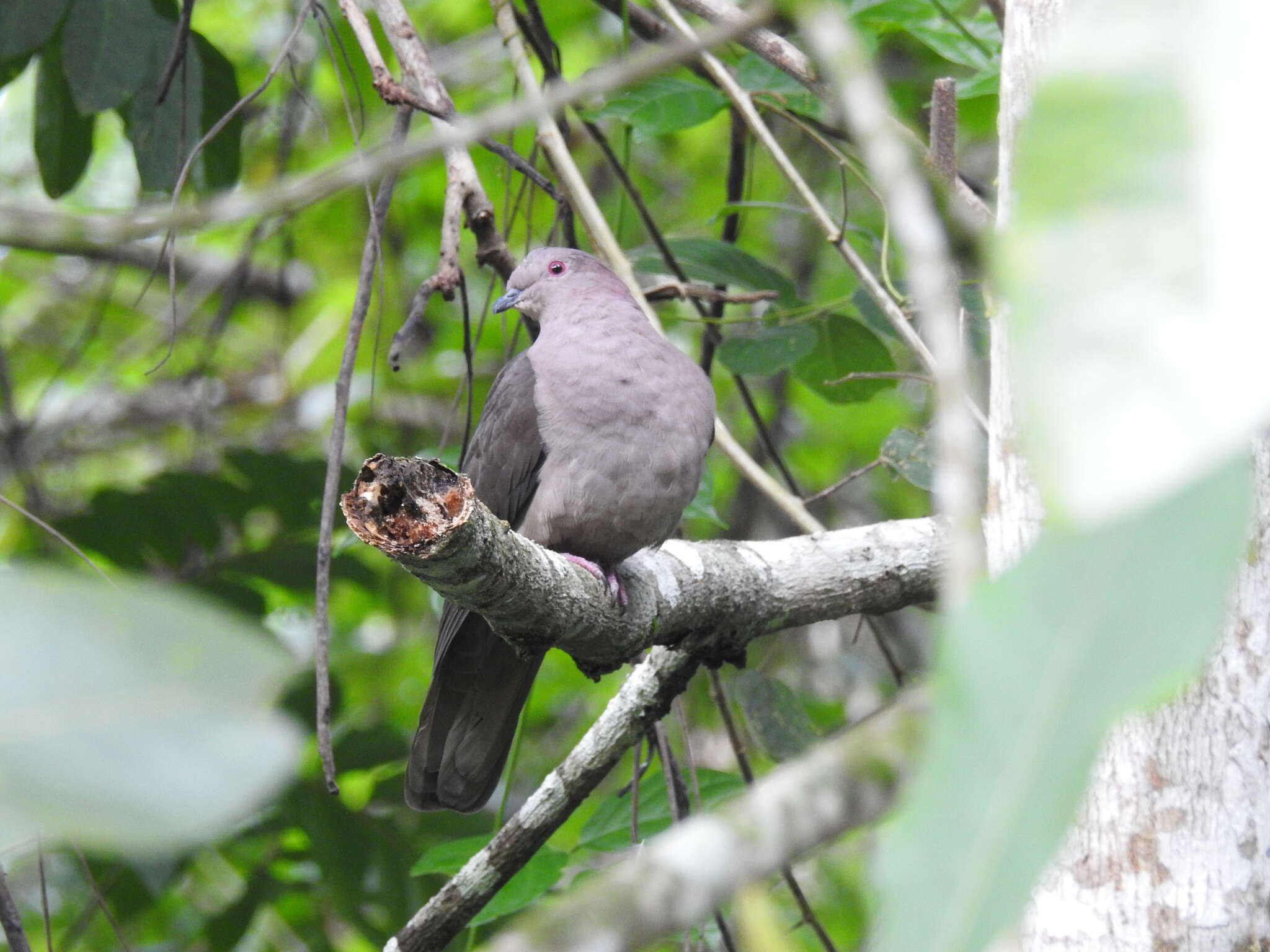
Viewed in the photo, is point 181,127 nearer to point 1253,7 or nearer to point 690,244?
point 690,244

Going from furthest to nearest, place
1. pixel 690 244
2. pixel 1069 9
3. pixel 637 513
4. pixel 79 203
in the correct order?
1. pixel 79 203
2. pixel 690 244
3. pixel 637 513
4. pixel 1069 9

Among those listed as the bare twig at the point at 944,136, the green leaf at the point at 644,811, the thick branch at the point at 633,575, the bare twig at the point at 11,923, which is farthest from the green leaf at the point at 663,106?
the bare twig at the point at 11,923

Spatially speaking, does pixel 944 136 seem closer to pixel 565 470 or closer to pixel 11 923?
pixel 565 470

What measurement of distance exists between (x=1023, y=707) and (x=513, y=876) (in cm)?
215

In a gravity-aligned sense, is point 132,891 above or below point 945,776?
below

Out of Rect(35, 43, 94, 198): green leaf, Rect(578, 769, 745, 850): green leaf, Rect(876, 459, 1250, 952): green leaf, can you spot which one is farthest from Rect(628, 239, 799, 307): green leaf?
Rect(876, 459, 1250, 952): green leaf

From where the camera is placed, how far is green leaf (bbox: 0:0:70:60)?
2.75 m

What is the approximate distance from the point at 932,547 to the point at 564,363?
2.88ft

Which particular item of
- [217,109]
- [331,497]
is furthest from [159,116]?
[331,497]

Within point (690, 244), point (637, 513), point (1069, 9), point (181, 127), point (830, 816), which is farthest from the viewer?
point (690, 244)

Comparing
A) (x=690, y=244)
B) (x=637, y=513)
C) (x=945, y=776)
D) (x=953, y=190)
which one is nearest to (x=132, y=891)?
(x=637, y=513)

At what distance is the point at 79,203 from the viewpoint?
17.9 feet

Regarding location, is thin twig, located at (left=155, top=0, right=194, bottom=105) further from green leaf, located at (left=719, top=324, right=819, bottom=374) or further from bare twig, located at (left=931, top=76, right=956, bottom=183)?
bare twig, located at (left=931, top=76, right=956, bottom=183)

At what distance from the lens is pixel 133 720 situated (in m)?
0.44
